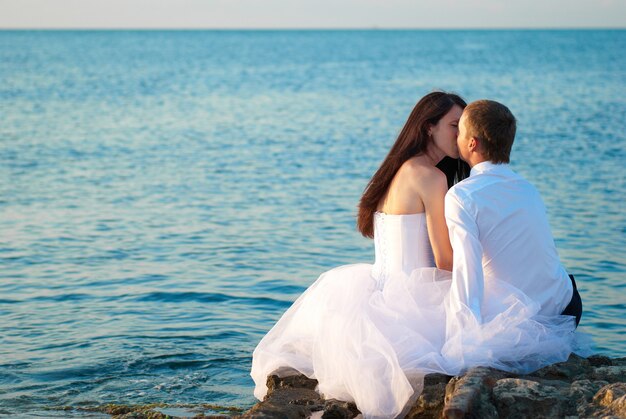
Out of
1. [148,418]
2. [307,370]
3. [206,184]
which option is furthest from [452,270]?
[206,184]

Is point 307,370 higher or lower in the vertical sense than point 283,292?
higher

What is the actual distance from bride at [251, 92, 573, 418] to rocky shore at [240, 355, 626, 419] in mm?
84

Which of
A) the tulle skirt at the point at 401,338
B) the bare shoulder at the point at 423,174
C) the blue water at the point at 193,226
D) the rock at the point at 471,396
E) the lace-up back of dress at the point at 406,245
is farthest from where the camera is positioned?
the blue water at the point at 193,226

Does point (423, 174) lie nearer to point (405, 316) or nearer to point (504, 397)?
point (405, 316)

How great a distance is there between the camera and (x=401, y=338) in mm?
4445

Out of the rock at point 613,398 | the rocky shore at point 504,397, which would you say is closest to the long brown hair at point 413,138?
the rocky shore at point 504,397

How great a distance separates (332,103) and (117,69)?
→ 1177 inches

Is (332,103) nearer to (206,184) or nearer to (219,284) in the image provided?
(206,184)

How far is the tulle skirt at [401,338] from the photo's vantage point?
14.2 ft

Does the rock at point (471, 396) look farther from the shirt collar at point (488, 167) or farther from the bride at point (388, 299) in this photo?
the shirt collar at point (488, 167)

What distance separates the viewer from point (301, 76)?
2115 inches

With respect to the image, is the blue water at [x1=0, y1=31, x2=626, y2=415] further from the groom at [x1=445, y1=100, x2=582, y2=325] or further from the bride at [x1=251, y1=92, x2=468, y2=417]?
the groom at [x1=445, y1=100, x2=582, y2=325]

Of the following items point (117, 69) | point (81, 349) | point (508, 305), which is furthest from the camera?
point (117, 69)

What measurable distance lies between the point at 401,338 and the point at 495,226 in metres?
0.77
